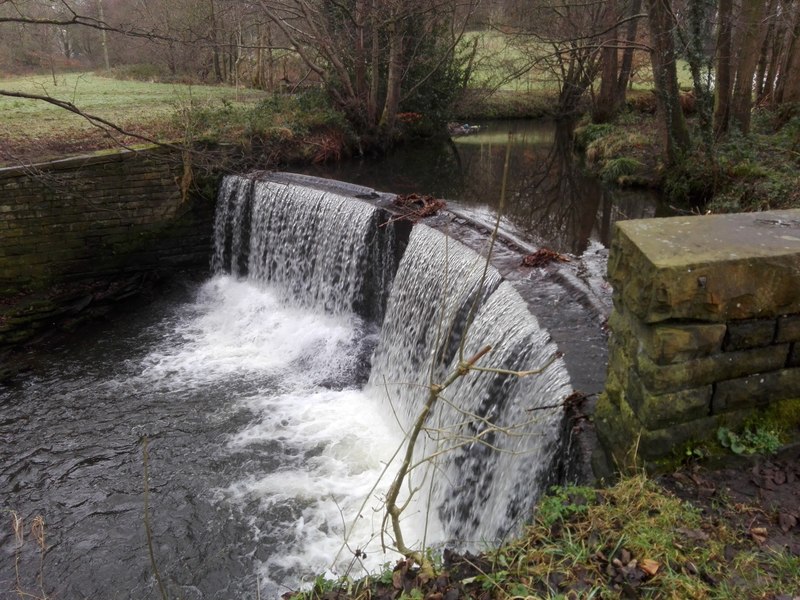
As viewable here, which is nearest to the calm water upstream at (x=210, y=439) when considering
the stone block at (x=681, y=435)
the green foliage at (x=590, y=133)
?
the stone block at (x=681, y=435)

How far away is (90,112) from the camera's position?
12508 mm

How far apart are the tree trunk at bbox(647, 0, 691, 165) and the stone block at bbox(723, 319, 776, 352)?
7.53 metres

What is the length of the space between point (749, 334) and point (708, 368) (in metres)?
0.25

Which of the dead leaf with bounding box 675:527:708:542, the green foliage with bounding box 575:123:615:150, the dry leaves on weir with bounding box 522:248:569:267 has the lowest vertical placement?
the dead leaf with bounding box 675:527:708:542

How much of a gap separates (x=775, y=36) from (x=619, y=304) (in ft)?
44.0

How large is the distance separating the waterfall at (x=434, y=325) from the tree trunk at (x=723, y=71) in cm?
610

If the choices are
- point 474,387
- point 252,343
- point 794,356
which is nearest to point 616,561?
point 794,356

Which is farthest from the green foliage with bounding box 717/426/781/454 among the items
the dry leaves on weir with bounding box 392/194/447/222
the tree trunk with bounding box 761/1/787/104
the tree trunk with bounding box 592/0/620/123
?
the tree trunk with bounding box 592/0/620/123

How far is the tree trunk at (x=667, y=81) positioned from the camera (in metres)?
9.30

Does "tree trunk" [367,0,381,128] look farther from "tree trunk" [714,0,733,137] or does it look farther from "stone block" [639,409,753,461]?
"stone block" [639,409,753,461]

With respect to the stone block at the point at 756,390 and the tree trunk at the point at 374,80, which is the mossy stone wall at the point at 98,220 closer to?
the tree trunk at the point at 374,80

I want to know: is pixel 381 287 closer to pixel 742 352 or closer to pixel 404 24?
pixel 742 352

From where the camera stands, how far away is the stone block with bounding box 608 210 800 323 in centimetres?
271

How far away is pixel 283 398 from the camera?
7066 millimetres
